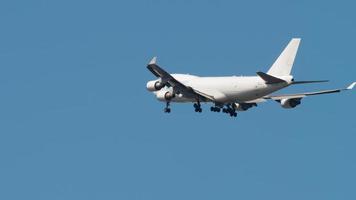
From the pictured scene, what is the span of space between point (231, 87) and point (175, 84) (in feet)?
19.2

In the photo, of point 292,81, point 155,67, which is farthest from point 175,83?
point 292,81

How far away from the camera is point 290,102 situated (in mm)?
141500

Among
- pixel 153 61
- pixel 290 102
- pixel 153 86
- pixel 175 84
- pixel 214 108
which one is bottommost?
pixel 214 108

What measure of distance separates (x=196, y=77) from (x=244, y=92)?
1020cm

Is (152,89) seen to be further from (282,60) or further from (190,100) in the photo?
(282,60)

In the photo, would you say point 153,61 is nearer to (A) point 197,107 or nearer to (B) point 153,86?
(B) point 153,86

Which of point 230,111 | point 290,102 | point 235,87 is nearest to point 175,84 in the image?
point 235,87

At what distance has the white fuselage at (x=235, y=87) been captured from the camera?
5226 inches

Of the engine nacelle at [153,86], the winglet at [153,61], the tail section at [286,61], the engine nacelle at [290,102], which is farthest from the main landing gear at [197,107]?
the engine nacelle at [290,102]

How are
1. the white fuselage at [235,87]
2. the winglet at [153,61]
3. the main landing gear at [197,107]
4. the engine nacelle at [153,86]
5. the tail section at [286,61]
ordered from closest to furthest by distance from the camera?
the winglet at [153,61]
the white fuselage at [235,87]
the tail section at [286,61]
the main landing gear at [197,107]
the engine nacelle at [153,86]

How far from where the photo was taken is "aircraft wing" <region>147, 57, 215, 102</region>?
13288 cm

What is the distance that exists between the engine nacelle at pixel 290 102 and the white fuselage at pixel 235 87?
7.54 meters

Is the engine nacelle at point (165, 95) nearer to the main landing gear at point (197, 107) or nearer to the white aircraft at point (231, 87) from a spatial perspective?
the white aircraft at point (231, 87)

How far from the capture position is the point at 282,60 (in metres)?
135
